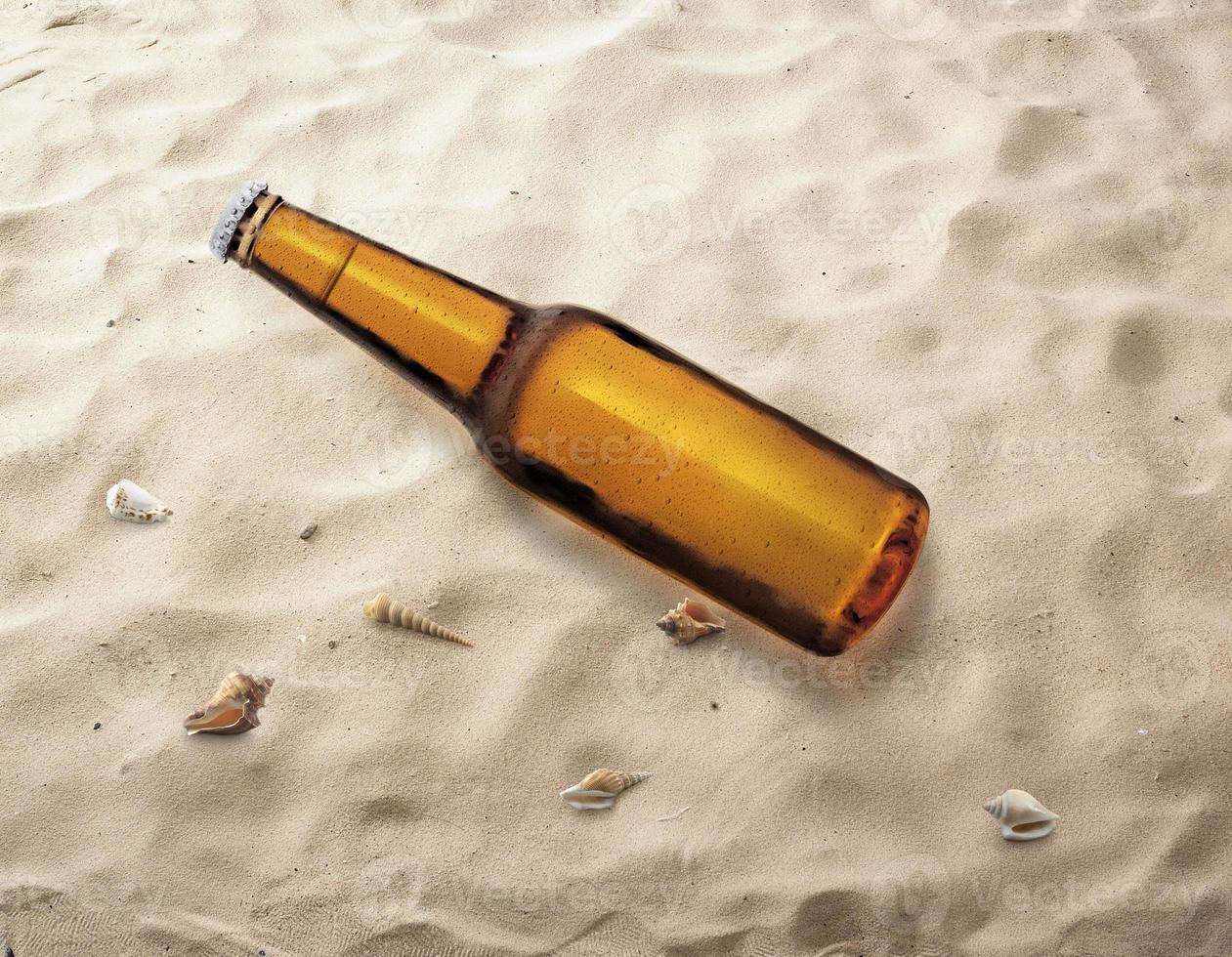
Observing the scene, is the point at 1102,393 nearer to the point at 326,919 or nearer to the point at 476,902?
the point at 476,902

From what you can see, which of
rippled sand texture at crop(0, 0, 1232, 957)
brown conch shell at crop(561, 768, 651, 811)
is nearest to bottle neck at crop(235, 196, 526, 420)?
rippled sand texture at crop(0, 0, 1232, 957)

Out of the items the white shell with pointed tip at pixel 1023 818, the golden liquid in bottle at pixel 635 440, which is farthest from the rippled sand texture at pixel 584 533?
the golden liquid in bottle at pixel 635 440

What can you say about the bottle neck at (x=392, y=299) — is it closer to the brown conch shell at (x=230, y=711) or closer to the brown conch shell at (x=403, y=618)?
the brown conch shell at (x=403, y=618)

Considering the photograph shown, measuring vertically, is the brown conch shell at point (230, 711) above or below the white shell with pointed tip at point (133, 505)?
below

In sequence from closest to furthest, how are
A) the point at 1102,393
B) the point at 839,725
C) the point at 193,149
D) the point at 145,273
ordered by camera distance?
the point at 839,725
the point at 1102,393
the point at 145,273
the point at 193,149

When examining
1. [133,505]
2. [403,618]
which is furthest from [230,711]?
[133,505]

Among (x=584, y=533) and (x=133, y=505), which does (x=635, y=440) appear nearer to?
(x=584, y=533)

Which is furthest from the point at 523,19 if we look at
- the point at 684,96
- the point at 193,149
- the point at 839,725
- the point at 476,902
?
the point at 476,902
